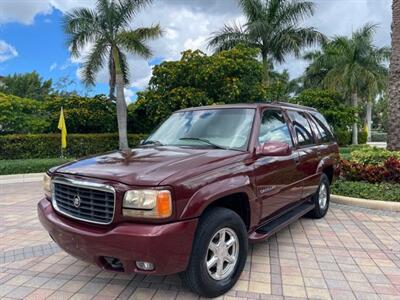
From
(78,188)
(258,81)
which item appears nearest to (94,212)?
(78,188)

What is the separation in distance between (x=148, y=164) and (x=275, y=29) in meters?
19.2

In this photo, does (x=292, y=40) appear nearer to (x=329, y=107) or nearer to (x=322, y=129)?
(x=329, y=107)

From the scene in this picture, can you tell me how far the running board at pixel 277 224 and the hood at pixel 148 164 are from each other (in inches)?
37.6

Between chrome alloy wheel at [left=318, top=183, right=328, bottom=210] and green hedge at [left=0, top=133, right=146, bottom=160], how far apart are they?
28.1 ft

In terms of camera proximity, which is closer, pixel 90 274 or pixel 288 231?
pixel 90 274

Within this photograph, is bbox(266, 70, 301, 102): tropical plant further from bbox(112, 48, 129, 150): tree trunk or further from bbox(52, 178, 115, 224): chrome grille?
bbox(52, 178, 115, 224): chrome grille

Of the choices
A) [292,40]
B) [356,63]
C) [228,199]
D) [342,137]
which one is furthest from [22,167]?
[356,63]

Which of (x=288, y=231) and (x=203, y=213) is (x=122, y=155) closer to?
(x=203, y=213)

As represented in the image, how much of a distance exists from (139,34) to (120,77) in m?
1.96

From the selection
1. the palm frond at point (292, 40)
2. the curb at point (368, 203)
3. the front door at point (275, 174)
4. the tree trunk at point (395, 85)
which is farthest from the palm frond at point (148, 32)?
the front door at point (275, 174)

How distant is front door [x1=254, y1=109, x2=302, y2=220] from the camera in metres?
3.94

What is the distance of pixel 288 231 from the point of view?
17.9ft

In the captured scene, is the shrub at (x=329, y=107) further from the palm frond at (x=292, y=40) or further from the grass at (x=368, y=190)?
the grass at (x=368, y=190)

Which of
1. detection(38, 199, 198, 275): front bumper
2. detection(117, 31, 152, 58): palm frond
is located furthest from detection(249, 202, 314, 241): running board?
detection(117, 31, 152, 58): palm frond
